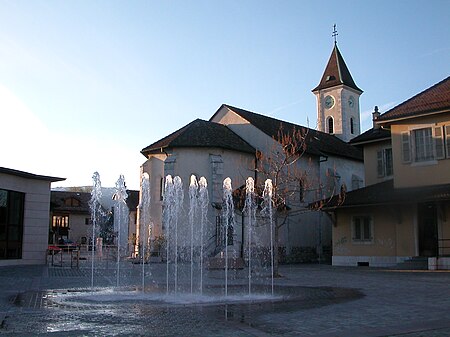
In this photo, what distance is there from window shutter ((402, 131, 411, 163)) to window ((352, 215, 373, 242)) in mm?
4149

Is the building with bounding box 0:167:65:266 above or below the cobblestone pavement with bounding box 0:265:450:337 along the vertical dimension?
above

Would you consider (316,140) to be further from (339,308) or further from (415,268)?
(339,308)

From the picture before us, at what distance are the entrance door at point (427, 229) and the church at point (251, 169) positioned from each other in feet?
22.0

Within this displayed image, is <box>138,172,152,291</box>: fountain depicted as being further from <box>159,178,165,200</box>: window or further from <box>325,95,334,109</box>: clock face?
<box>325,95,334,109</box>: clock face

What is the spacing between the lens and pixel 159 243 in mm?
35125

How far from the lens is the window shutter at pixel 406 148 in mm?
25859

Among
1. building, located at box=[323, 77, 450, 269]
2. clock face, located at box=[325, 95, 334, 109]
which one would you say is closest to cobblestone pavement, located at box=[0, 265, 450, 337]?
building, located at box=[323, 77, 450, 269]

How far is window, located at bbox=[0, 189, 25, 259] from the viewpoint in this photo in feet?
88.8

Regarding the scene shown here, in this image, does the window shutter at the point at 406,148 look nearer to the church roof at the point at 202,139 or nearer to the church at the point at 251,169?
the church at the point at 251,169

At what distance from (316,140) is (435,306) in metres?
32.3

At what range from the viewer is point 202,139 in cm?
3575

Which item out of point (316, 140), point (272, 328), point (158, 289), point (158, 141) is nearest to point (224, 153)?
point (158, 141)

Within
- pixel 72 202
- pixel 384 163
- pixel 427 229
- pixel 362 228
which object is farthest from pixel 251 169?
pixel 72 202

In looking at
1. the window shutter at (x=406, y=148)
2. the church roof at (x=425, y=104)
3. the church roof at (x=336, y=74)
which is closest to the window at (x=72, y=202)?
the church roof at (x=336, y=74)
